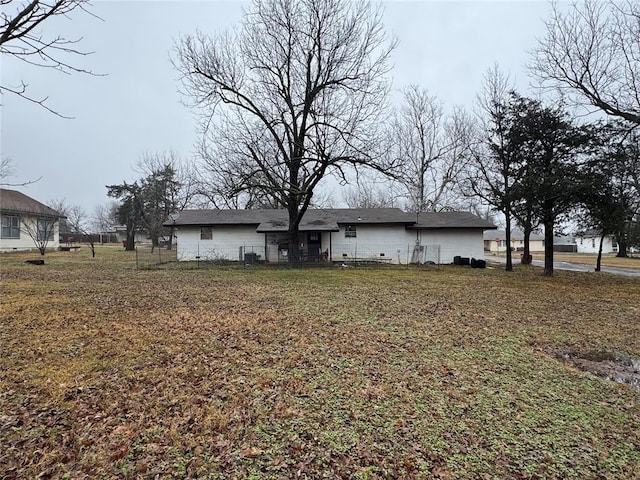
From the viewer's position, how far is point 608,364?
4977 millimetres

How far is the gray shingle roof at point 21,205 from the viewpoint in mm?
25219

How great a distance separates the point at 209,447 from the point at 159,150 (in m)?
40.9

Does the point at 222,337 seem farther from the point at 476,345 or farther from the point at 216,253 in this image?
the point at 216,253

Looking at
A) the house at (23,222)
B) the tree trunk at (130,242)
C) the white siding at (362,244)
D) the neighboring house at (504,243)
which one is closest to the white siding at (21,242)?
the house at (23,222)

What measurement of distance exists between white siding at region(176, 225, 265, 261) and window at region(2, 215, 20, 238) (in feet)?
44.9

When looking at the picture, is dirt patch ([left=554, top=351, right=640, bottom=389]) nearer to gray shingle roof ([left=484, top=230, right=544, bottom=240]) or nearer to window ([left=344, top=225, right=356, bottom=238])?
window ([left=344, top=225, right=356, bottom=238])

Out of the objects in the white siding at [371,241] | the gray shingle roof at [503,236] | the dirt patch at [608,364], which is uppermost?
the gray shingle roof at [503,236]

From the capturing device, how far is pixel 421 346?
18.0 feet

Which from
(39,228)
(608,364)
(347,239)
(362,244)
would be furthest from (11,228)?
(608,364)

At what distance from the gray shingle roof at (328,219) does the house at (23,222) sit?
11.3 m

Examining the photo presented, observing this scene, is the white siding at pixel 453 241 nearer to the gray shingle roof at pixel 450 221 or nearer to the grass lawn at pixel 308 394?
the gray shingle roof at pixel 450 221

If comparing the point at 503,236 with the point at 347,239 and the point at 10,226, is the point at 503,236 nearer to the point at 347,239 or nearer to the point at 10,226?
the point at 347,239

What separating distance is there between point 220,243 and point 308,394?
791 inches

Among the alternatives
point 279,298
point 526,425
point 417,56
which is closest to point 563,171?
point 417,56
